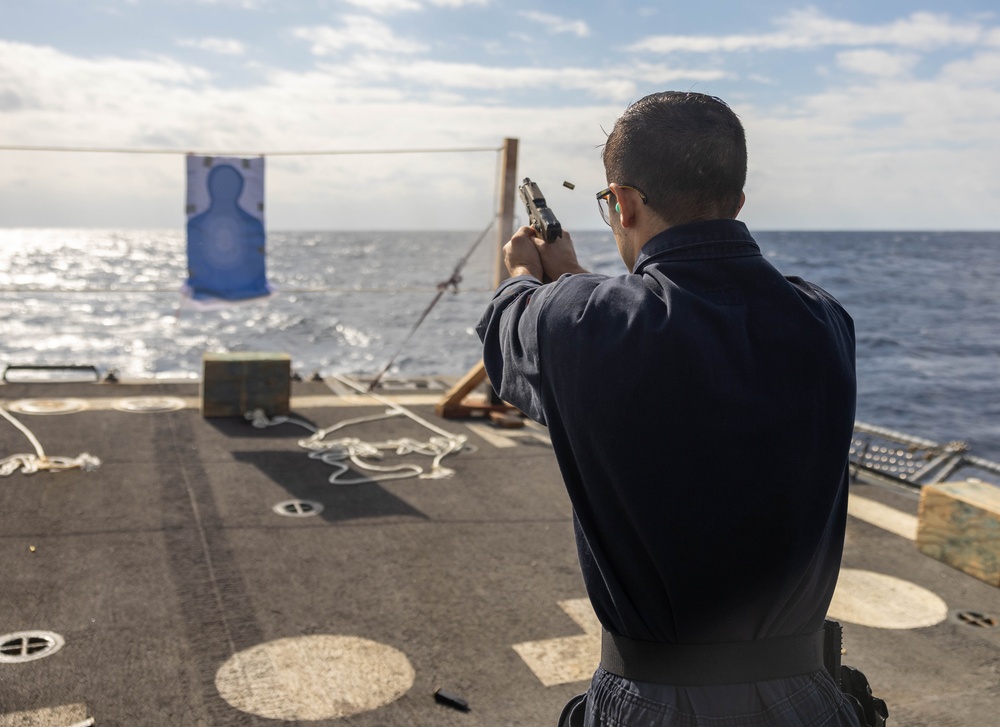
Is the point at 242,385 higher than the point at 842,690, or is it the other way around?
the point at 842,690

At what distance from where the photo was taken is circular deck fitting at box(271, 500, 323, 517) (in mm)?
5824

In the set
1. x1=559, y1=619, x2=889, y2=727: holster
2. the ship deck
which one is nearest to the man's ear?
x1=559, y1=619, x2=889, y2=727: holster

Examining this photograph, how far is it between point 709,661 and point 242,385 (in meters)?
7.49

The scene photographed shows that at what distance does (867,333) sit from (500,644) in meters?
30.3

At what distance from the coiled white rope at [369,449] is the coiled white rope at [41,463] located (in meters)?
1.63

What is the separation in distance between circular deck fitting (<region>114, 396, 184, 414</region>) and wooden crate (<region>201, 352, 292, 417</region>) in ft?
2.07

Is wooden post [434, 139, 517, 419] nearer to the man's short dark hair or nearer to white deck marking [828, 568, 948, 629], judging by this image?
white deck marking [828, 568, 948, 629]

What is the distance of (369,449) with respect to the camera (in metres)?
7.33

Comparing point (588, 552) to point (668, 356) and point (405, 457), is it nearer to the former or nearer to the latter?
point (668, 356)

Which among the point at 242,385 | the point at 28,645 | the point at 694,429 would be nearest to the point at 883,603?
the point at 694,429

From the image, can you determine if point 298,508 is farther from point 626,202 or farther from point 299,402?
point 626,202

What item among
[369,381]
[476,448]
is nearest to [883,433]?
[476,448]

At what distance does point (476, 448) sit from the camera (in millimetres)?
7793

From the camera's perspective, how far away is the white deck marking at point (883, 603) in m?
4.61
